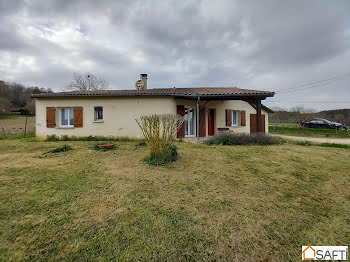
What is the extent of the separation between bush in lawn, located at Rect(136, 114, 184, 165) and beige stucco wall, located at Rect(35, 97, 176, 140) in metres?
4.57

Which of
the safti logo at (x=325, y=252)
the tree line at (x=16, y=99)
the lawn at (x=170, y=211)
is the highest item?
the tree line at (x=16, y=99)

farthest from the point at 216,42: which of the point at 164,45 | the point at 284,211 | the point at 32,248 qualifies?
the point at 32,248

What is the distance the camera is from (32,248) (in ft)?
6.53

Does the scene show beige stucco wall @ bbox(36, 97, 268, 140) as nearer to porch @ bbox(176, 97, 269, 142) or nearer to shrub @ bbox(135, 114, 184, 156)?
porch @ bbox(176, 97, 269, 142)

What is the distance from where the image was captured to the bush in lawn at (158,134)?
201 inches

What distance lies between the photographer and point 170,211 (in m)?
2.79

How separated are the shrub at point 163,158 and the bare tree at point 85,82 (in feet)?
88.3

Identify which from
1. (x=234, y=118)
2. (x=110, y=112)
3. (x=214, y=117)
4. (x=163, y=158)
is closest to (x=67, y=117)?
(x=110, y=112)

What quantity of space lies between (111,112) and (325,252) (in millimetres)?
10240

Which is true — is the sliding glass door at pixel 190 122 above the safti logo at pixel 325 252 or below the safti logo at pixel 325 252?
above

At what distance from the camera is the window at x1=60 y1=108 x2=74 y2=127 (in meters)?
10.3

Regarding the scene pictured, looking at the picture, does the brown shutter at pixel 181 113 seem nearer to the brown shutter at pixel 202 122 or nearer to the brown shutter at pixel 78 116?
the brown shutter at pixel 202 122

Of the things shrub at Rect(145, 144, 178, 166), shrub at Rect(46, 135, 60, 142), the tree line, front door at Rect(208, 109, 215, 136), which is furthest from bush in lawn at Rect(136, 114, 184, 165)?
the tree line

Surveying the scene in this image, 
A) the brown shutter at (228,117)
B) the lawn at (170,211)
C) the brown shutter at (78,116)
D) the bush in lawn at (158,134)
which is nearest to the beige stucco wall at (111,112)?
the brown shutter at (78,116)
